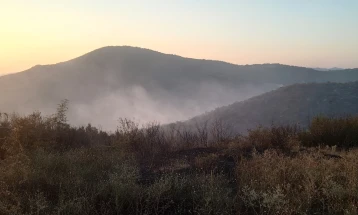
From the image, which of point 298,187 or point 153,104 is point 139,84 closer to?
point 153,104

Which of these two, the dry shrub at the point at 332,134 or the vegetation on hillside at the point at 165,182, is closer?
the vegetation on hillside at the point at 165,182

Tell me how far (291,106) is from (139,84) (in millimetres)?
74578

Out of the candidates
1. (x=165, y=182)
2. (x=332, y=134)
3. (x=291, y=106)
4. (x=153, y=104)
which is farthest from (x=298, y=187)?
(x=153, y=104)

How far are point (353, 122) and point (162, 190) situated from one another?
9879mm

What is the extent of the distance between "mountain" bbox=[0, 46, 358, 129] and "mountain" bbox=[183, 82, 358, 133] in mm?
44386

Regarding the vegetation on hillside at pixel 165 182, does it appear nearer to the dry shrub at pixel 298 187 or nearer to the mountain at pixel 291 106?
the dry shrub at pixel 298 187

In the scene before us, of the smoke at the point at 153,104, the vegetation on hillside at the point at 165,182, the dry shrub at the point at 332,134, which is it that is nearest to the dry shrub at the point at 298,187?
the vegetation on hillside at the point at 165,182

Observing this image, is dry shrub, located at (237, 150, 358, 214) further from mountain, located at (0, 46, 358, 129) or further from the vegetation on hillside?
mountain, located at (0, 46, 358, 129)

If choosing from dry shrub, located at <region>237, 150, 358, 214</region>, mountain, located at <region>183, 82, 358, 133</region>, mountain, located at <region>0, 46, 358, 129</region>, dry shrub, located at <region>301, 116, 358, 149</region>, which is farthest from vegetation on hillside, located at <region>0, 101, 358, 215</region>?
mountain, located at <region>0, 46, 358, 129</region>

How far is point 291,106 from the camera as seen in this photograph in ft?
148

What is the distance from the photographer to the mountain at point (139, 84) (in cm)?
9556

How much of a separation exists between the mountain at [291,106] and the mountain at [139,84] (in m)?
44.4

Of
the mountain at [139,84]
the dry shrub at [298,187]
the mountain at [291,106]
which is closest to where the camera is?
the dry shrub at [298,187]

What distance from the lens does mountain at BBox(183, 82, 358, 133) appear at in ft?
138
